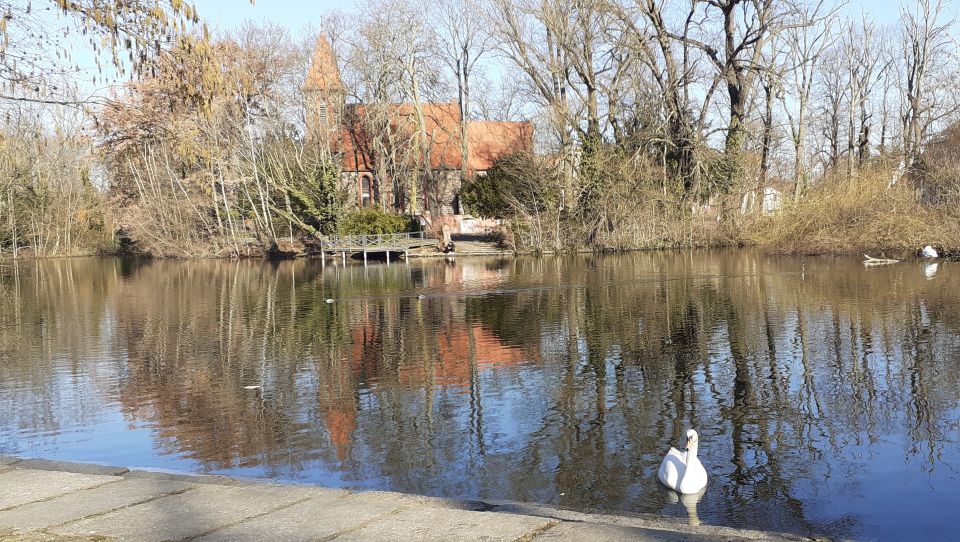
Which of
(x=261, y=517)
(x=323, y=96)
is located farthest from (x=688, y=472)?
(x=323, y=96)

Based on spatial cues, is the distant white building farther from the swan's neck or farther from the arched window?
the swan's neck

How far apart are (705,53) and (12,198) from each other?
1838 inches

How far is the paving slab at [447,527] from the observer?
5.95m

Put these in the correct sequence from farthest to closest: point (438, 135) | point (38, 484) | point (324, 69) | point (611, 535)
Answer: point (438, 135) < point (324, 69) < point (38, 484) < point (611, 535)

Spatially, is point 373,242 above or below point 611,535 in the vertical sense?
above

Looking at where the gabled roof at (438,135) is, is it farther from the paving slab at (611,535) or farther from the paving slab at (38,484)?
the paving slab at (611,535)

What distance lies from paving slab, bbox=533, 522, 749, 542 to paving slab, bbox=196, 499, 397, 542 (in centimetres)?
132

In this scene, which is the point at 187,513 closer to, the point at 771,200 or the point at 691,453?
the point at 691,453

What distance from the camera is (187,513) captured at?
22.1ft

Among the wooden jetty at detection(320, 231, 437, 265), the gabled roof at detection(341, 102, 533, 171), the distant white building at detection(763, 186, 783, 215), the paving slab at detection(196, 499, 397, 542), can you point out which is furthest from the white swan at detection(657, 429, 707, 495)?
the gabled roof at detection(341, 102, 533, 171)

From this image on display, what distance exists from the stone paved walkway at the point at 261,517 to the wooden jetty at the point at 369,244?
41045mm

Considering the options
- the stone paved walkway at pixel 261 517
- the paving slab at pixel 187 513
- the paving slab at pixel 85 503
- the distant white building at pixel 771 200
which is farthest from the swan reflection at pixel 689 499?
the distant white building at pixel 771 200

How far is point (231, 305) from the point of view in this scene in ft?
90.2

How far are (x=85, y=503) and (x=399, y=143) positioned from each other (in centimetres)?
5763
